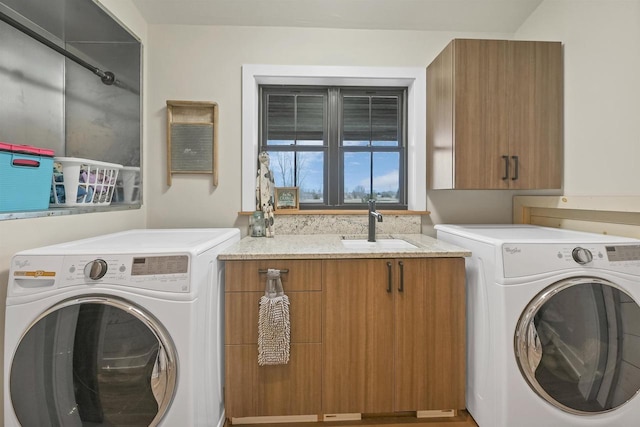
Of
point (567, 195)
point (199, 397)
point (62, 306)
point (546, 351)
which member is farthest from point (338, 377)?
point (567, 195)

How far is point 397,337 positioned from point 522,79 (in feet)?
5.71

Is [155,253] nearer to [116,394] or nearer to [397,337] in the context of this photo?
[116,394]

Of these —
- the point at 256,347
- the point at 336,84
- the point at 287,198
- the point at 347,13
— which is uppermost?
the point at 347,13

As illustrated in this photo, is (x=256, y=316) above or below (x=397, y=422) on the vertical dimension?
above

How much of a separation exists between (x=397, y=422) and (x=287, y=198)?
158 centimetres

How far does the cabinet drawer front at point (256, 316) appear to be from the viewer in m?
1.67

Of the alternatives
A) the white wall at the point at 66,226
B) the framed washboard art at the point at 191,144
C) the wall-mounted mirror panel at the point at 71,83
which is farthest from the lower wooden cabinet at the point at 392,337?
the wall-mounted mirror panel at the point at 71,83

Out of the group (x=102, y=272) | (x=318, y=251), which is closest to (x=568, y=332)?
(x=318, y=251)

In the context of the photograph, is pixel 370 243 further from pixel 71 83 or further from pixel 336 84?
pixel 71 83

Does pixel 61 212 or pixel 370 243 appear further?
pixel 370 243

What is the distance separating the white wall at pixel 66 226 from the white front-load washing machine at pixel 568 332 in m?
2.11

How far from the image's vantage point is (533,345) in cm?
150

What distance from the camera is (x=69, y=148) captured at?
1.97 metres

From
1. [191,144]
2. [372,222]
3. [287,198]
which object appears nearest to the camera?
[372,222]
